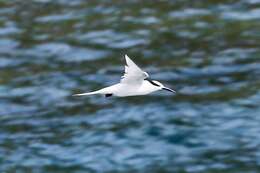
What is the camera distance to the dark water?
1922 cm

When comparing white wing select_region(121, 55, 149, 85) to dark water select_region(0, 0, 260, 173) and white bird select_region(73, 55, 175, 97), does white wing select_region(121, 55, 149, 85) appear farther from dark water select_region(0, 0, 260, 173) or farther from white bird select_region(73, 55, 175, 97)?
dark water select_region(0, 0, 260, 173)

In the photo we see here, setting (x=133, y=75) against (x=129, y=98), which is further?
(x=129, y=98)

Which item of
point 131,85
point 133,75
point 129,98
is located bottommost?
point 131,85

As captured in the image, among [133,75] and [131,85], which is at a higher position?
[133,75]

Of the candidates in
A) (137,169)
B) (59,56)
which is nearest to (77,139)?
(137,169)

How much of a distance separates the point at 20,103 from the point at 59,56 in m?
2.47

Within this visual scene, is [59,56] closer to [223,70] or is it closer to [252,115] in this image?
[223,70]

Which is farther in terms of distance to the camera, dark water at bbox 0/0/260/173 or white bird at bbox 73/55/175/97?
dark water at bbox 0/0/260/173

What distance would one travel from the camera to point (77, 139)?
2000 cm

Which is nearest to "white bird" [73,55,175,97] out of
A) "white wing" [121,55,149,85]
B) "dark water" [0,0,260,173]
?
"white wing" [121,55,149,85]

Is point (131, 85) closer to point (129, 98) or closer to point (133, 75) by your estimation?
point (133, 75)

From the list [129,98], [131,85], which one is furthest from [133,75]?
[129,98]

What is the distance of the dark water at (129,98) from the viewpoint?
1922 cm

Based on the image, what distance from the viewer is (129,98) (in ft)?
70.8
